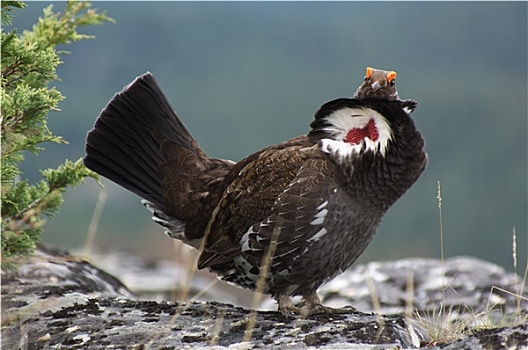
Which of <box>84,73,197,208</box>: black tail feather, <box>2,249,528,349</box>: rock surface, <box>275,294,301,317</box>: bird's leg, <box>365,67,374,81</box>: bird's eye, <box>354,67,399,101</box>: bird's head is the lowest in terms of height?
<box>2,249,528,349</box>: rock surface

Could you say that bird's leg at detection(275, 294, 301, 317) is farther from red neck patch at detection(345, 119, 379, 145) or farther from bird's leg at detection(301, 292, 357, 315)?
red neck patch at detection(345, 119, 379, 145)

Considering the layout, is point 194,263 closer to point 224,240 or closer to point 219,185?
point 224,240

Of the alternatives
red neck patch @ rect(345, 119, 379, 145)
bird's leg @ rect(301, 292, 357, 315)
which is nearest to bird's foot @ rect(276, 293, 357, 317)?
bird's leg @ rect(301, 292, 357, 315)

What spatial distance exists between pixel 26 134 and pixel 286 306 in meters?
2.55

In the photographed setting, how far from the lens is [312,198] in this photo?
6.04 meters

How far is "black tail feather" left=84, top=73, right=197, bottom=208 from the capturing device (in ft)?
23.8

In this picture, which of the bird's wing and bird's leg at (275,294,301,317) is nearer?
the bird's wing

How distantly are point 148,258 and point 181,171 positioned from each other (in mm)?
9384

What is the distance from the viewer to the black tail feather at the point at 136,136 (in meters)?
7.25

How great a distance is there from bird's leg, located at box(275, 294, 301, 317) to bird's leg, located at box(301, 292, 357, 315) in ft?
0.27

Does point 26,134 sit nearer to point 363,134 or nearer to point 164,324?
point 164,324

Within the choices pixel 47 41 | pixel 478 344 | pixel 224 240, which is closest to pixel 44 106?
pixel 47 41

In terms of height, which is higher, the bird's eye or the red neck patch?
the bird's eye

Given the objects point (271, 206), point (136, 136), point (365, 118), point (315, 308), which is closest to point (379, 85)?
point (365, 118)
